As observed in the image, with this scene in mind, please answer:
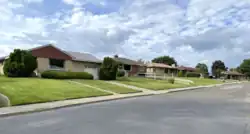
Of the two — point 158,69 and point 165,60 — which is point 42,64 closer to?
point 158,69

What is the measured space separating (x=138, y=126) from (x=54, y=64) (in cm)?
3207

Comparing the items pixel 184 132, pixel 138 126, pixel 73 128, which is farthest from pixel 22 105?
pixel 184 132

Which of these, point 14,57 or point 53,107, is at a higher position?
point 14,57

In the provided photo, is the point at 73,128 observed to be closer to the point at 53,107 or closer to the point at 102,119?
the point at 102,119

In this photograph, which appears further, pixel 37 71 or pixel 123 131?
pixel 37 71

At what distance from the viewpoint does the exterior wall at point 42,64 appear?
37812 millimetres

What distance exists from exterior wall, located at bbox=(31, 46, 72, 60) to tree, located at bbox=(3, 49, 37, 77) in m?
4.10

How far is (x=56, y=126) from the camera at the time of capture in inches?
377

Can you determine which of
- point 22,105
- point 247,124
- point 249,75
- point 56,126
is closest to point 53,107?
point 22,105

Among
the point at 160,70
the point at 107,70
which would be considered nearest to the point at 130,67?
the point at 160,70

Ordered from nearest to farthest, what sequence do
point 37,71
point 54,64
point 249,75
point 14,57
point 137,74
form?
point 14,57
point 37,71
point 54,64
point 137,74
point 249,75

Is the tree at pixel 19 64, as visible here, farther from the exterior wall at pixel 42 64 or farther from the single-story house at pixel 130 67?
the single-story house at pixel 130 67

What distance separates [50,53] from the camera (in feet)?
129

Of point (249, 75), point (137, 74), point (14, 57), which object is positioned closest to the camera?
point (14, 57)
